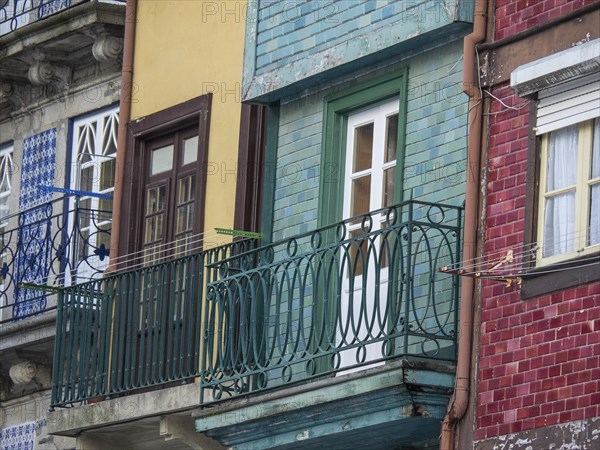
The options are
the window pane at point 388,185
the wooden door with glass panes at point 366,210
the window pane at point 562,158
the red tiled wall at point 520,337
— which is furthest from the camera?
the window pane at point 388,185

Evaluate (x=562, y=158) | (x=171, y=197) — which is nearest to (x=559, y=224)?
(x=562, y=158)

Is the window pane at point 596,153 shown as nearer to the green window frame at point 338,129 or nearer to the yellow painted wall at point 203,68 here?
the green window frame at point 338,129

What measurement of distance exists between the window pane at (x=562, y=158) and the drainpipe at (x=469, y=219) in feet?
2.34

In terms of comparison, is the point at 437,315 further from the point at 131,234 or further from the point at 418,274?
the point at 131,234

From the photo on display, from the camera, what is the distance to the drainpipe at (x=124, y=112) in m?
22.3

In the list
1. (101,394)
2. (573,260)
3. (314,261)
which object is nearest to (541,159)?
(573,260)

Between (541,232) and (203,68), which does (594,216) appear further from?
(203,68)

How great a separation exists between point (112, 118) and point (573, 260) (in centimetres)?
860

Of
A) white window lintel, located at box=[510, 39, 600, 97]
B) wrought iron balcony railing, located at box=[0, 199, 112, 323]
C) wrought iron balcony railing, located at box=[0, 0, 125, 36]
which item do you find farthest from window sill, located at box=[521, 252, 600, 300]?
wrought iron balcony railing, located at box=[0, 0, 125, 36]

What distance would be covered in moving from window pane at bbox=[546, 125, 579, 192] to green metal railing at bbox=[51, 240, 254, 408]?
3.93m

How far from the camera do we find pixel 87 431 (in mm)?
21688

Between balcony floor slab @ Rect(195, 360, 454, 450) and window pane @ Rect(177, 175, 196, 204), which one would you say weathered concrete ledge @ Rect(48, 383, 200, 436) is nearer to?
balcony floor slab @ Rect(195, 360, 454, 450)

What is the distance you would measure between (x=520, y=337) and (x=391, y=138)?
290 centimetres

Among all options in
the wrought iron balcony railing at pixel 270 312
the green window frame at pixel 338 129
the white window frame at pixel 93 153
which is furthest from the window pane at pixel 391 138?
the white window frame at pixel 93 153
